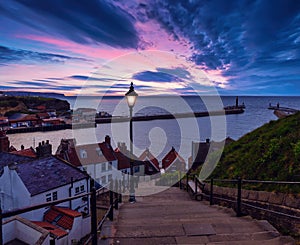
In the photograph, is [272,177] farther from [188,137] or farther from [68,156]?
[188,137]

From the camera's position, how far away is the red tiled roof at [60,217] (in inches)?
565

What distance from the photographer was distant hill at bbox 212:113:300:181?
6604 millimetres

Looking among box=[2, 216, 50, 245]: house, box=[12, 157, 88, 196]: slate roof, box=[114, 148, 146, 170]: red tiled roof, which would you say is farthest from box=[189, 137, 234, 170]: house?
box=[2, 216, 50, 245]: house

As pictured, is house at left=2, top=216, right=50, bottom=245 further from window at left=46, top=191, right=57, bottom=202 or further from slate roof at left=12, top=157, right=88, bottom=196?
window at left=46, top=191, right=57, bottom=202

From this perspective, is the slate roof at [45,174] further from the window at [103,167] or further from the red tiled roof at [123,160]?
the red tiled roof at [123,160]

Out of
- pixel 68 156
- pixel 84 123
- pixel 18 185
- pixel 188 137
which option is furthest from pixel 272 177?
pixel 84 123

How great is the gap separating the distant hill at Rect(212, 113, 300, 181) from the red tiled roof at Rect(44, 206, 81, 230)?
31.1ft

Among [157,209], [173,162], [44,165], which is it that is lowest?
[173,162]

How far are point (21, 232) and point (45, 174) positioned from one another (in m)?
6.34

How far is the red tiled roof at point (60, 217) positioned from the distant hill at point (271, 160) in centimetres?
949

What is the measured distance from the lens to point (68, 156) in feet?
89.3

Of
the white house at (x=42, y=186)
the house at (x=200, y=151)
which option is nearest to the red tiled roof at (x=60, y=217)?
the white house at (x=42, y=186)

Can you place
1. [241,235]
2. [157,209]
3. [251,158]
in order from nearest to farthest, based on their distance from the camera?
[241,235], [157,209], [251,158]

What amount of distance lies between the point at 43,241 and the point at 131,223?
26.3 ft
